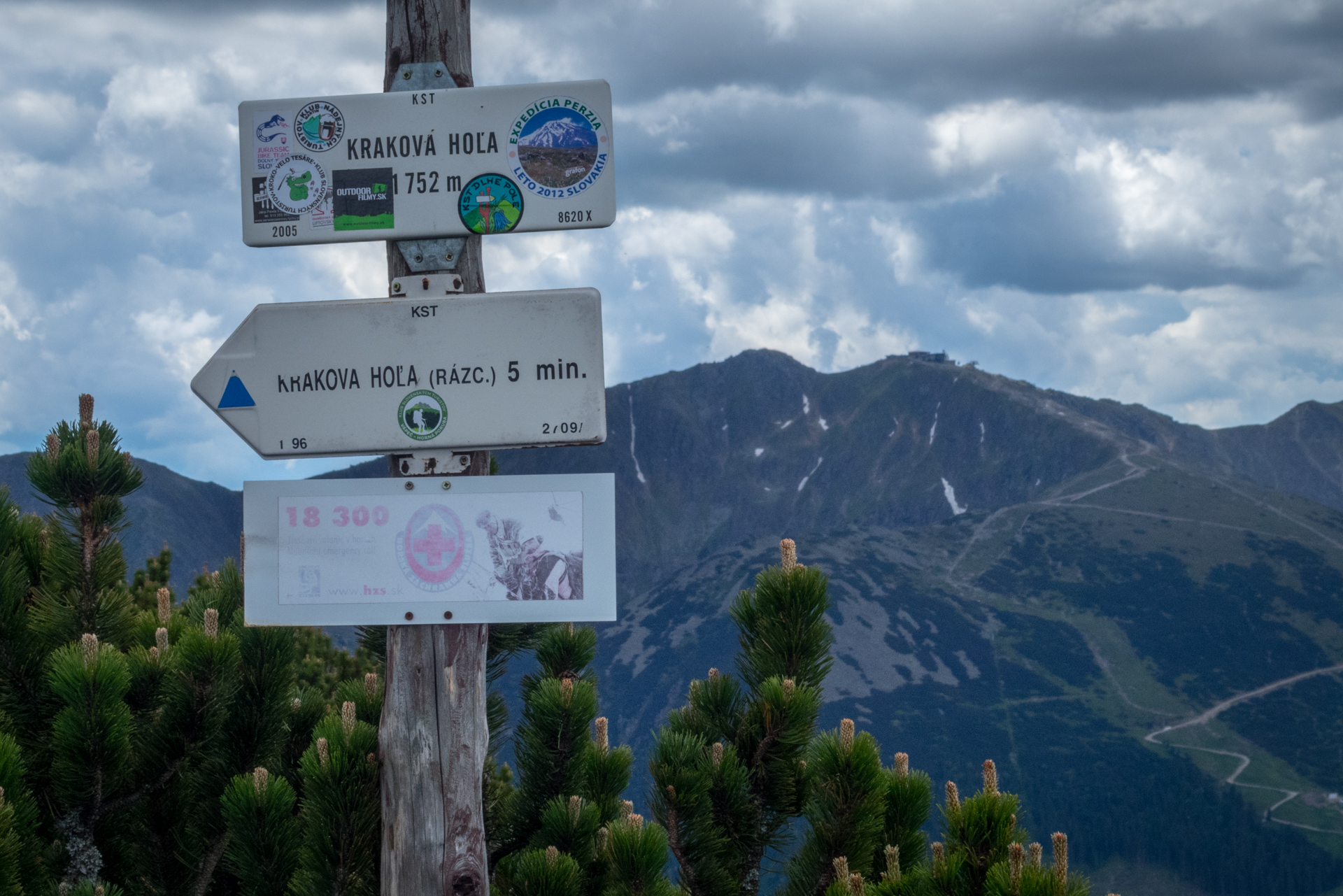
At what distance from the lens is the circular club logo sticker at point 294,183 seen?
3861 mm

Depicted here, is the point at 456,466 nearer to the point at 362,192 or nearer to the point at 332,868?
the point at 362,192

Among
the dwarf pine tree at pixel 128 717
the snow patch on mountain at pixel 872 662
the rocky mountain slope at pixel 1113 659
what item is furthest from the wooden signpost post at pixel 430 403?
the snow patch on mountain at pixel 872 662

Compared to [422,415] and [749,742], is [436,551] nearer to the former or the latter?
[422,415]

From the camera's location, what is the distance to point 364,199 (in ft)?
12.5

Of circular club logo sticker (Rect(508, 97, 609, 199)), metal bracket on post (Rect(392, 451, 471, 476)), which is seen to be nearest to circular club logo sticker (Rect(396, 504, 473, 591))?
metal bracket on post (Rect(392, 451, 471, 476))

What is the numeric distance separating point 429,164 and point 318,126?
482 mm

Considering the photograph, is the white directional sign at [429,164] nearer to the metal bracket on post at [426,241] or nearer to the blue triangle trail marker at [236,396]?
the metal bracket on post at [426,241]

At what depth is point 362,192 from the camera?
3.83 m

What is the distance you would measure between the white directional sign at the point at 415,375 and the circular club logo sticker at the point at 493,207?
269mm

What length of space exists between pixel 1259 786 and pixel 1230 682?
2263 cm

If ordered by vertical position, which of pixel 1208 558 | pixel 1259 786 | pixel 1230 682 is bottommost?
pixel 1259 786

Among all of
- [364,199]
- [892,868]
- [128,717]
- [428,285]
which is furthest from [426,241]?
[892,868]

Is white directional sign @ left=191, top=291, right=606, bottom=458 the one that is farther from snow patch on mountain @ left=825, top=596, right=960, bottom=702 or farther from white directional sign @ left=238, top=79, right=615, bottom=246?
snow patch on mountain @ left=825, top=596, right=960, bottom=702

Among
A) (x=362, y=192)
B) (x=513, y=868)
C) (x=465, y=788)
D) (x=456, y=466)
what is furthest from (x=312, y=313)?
(x=513, y=868)
